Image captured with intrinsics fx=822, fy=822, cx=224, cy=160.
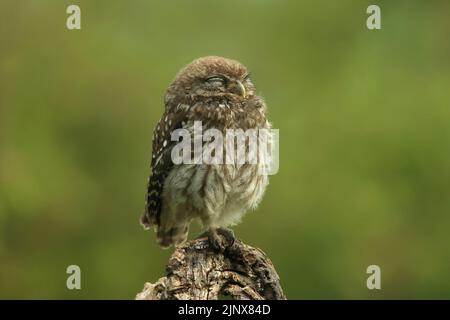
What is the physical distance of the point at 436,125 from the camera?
26.8ft

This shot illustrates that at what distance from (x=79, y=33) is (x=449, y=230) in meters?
4.19

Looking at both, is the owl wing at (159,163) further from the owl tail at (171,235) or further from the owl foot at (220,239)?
the owl foot at (220,239)

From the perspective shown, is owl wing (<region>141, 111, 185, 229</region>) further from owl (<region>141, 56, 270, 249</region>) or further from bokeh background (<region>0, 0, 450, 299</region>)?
bokeh background (<region>0, 0, 450, 299</region>)

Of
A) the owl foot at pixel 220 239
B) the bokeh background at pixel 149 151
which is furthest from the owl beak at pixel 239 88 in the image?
the bokeh background at pixel 149 151

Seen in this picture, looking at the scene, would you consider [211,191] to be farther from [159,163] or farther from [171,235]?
[171,235]

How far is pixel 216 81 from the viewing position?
5.79 metres

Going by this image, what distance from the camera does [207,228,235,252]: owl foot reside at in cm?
523

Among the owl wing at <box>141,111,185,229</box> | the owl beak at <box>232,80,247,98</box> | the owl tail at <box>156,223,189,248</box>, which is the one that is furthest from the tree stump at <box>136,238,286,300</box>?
the owl beak at <box>232,80,247,98</box>

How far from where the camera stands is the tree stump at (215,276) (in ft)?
15.4

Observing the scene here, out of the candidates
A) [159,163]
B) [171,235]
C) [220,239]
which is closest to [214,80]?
[159,163]

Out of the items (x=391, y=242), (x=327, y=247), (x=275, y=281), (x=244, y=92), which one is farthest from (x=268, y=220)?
(x=275, y=281)

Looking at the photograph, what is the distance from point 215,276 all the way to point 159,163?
4.03 ft

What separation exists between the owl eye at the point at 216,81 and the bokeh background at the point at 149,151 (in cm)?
218

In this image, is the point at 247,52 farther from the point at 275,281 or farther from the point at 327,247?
the point at 275,281
